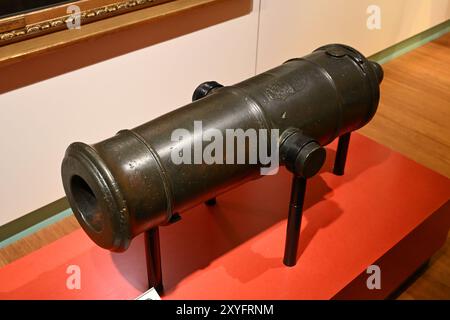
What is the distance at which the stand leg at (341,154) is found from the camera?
222 cm

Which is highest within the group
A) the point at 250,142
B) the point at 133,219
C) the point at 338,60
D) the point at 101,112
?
the point at 338,60

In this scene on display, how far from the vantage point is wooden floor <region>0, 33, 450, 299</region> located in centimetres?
233

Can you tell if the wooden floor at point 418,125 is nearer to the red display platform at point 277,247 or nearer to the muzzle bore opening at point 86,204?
the red display platform at point 277,247

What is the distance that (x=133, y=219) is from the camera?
4.83 feet

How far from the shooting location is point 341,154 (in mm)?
2234

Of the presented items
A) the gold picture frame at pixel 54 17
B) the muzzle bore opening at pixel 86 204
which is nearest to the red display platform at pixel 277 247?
the muzzle bore opening at pixel 86 204

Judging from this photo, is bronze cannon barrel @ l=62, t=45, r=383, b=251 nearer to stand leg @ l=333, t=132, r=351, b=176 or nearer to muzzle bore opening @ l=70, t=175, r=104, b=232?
muzzle bore opening @ l=70, t=175, r=104, b=232

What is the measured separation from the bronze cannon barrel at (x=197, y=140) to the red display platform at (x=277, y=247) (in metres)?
0.33

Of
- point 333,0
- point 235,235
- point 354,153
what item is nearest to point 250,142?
point 235,235

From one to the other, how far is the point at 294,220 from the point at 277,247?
206mm

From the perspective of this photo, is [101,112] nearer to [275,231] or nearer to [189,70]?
[189,70]

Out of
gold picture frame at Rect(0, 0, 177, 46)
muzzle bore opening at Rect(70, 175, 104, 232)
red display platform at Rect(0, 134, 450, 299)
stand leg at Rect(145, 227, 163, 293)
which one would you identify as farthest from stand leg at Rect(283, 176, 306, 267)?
gold picture frame at Rect(0, 0, 177, 46)

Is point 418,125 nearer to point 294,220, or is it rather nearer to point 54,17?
point 294,220
